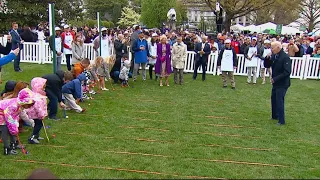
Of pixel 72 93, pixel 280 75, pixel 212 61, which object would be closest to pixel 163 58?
pixel 212 61

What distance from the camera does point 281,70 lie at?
303 inches

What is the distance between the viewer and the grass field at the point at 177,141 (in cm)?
→ 507

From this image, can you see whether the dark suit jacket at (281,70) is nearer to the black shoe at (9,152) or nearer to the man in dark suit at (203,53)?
the black shoe at (9,152)

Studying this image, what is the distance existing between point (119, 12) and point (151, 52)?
197 feet

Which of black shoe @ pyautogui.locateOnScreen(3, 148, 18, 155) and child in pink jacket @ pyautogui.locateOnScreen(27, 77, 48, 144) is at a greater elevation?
child in pink jacket @ pyautogui.locateOnScreen(27, 77, 48, 144)

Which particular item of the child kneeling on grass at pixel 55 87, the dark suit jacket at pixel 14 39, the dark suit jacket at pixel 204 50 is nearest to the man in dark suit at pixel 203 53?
the dark suit jacket at pixel 204 50

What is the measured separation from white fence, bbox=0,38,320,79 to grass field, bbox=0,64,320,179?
4838mm

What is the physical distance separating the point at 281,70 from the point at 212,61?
7663mm

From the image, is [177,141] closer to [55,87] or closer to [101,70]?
[55,87]

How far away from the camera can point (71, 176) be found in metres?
4.73

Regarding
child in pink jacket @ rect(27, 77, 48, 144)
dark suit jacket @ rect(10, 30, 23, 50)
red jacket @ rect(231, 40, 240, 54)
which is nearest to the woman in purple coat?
red jacket @ rect(231, 40, 240, 54)

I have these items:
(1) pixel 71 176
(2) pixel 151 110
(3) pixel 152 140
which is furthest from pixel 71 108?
(1) pixel 71 176

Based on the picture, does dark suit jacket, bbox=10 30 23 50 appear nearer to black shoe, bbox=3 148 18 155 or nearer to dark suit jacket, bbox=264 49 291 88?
black shoe, bbox=3 148 18 155

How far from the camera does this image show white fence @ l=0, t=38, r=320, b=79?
49.6 feet
